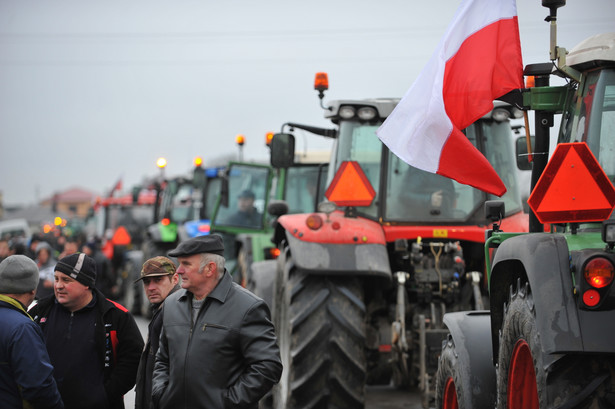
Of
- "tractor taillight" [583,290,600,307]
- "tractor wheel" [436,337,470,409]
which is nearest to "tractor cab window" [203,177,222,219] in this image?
"tractor wheel" [436,337,470,409]

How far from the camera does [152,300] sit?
18.8 feet

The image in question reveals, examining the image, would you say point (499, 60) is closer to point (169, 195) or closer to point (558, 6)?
point (558, 6)

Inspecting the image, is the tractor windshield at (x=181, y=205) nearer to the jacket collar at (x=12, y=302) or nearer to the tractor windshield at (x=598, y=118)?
the jacket collar at (x=12, y=302)

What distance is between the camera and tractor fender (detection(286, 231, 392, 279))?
6973 millimetres

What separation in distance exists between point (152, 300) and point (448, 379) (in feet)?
6.24

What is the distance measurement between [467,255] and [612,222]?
4.58m

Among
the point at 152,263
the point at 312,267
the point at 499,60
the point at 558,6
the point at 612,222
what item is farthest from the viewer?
A: the point at 312,267

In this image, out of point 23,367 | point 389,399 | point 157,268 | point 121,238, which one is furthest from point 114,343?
point 121,238

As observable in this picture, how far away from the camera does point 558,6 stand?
15.6 ft

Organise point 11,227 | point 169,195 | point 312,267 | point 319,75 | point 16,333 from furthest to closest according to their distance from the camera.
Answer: point 11,227
point 169,195
point 319,75
point 312,267
point 16,333

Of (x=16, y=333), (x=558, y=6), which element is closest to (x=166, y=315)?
(x=16, y=333)

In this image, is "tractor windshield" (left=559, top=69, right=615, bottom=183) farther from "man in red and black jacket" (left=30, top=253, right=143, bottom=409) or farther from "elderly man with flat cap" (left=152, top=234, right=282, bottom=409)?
"man in red and black jacket" (left=30, top=253, right=143, bottom=409)

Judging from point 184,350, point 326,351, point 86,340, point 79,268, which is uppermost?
point 79,268

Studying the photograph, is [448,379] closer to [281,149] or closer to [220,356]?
[220,356]
